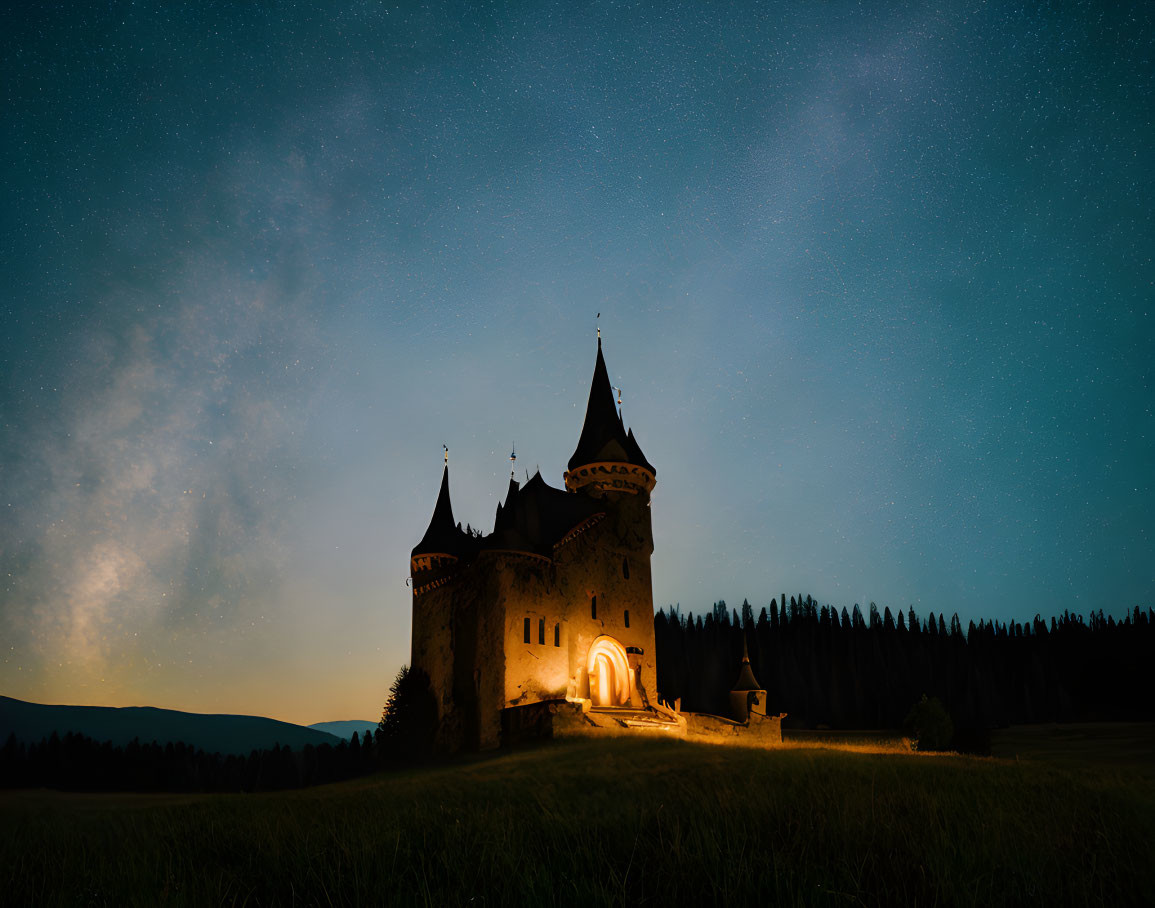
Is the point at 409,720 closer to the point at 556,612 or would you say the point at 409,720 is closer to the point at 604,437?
the point at 556,612

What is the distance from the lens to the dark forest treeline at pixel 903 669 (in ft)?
305

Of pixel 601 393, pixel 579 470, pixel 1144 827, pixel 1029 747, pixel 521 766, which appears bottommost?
pixel 1029 747

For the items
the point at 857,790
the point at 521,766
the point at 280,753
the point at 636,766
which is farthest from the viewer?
the point at 280,753

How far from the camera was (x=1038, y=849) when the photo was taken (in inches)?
249

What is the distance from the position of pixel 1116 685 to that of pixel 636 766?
346 feet

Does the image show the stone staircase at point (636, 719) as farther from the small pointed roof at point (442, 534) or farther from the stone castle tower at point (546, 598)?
the small pointed roof at point (442, 534)

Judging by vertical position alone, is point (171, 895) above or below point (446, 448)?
below

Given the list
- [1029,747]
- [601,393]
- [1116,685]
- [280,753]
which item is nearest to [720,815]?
[601,393]

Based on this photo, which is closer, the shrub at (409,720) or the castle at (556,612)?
the castle at (556,612)

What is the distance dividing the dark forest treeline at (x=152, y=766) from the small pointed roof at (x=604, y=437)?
63.8 ft

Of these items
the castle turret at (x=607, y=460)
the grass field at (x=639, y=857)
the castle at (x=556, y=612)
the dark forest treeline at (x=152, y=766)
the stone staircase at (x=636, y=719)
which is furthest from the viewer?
the dark forest treeline at (x=152, y=766)

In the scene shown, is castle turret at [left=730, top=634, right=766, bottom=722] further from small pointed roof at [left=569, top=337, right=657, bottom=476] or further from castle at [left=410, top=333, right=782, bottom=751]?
small pointed roof at [left=569, top=337, right=657, bottom=476]

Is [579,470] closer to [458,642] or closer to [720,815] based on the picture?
[458,642]

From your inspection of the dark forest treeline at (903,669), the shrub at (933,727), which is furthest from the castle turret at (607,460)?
the dark forest treeline at (903,669)
